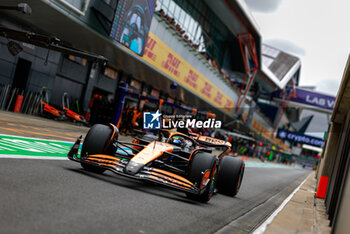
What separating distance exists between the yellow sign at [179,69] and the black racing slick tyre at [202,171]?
1490 cm

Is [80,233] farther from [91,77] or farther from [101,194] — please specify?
[91,77]

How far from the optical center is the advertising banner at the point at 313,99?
66.0 m

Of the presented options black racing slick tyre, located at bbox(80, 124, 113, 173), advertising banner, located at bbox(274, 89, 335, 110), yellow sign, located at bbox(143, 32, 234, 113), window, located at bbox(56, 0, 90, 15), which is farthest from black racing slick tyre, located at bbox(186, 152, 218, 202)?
advertising banner, located at bbox(274, 89, 335, 110)

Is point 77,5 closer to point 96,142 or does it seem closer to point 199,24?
point 96,142

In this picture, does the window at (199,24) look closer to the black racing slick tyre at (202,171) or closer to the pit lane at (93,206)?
the black racing slick tyre at (202,171)

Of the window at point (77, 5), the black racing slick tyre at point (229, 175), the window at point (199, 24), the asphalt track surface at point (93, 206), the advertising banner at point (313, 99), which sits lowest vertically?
the asphalt track surface at point (93, 206)

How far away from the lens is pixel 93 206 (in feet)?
14.0

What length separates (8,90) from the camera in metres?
16.3

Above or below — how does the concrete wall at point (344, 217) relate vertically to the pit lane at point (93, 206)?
above

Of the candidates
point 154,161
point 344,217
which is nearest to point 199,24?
point 154,161

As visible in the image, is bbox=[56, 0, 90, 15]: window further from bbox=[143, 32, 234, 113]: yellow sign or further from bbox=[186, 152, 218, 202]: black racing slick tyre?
bbox=[186, 152, 218, 202]: black racing slick tyre

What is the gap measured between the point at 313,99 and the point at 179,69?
48049 mm

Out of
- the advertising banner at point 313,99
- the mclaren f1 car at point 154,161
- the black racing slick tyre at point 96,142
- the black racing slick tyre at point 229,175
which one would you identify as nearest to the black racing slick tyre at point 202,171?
the mclaren f1 car at point 154,161

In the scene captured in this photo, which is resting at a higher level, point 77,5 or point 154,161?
point 77,5
